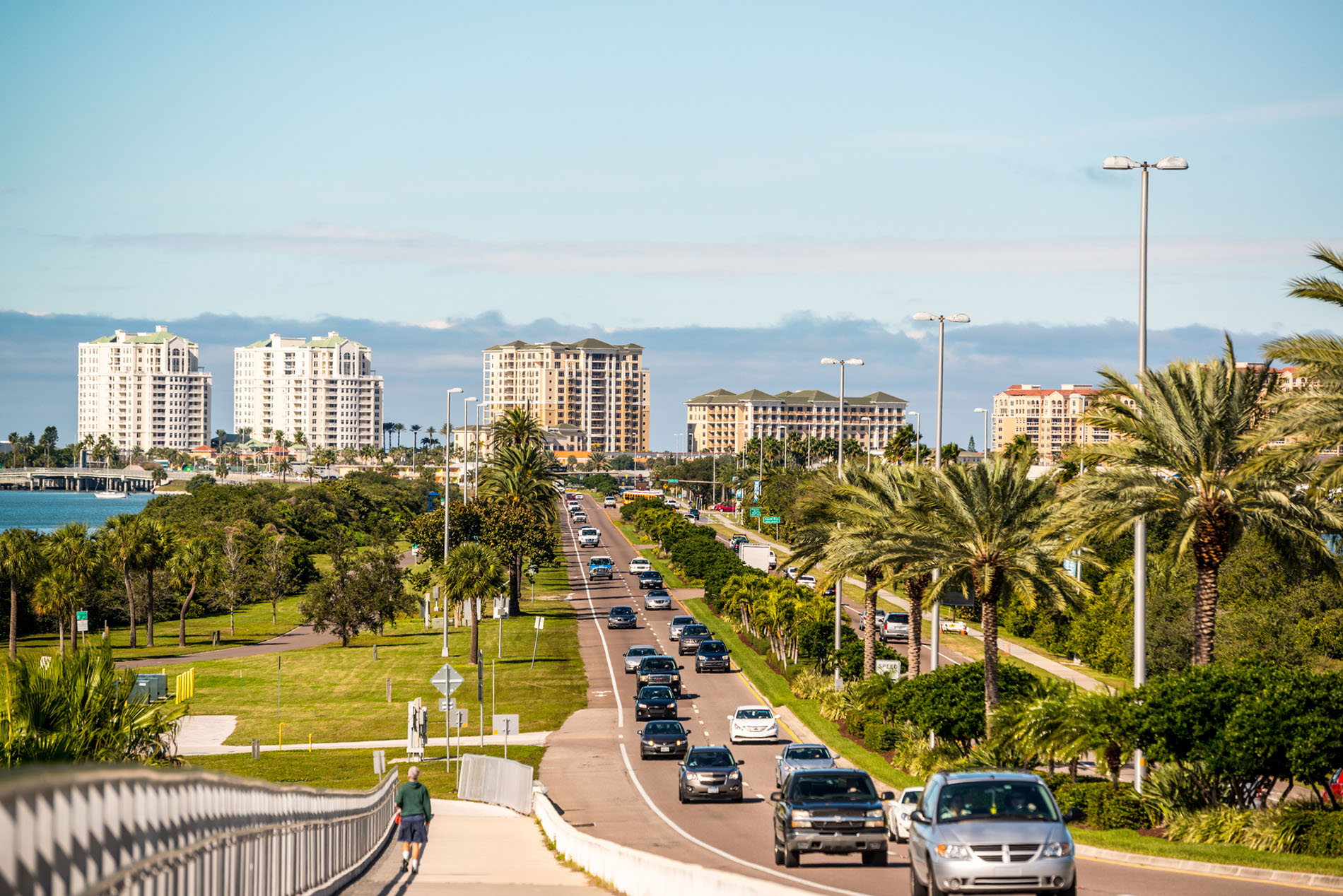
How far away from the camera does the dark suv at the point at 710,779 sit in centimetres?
2966

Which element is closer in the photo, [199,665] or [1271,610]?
[1271,610]

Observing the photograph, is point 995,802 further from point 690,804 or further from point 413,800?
point 690,804

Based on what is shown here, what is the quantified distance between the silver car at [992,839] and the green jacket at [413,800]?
695 cm

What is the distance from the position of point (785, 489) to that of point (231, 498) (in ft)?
173

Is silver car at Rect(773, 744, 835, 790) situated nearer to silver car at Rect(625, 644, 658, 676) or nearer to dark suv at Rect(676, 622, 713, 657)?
silver car at Rect(625, 644, 658, 676)

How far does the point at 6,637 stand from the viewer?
75750mm

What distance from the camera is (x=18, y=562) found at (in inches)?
2761

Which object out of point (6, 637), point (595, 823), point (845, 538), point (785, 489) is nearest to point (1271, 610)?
point (845, 538)

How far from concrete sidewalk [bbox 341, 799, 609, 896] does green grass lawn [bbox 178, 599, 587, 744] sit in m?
20.1

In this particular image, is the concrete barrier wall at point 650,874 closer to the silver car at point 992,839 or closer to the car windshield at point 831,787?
the silver car at point 992,839

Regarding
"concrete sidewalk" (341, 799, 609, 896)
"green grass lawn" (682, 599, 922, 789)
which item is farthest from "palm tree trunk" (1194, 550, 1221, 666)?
"concrete sidewalk" (341, 799, 609, 896)

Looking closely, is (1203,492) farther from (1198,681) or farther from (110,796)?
(110,796)

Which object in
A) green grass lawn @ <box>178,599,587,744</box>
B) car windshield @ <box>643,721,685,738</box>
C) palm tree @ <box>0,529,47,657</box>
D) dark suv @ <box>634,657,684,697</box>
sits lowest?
green grass lawn @ <box>178,599,587,744</box>

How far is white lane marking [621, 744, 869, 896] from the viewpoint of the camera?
55.8 ft
